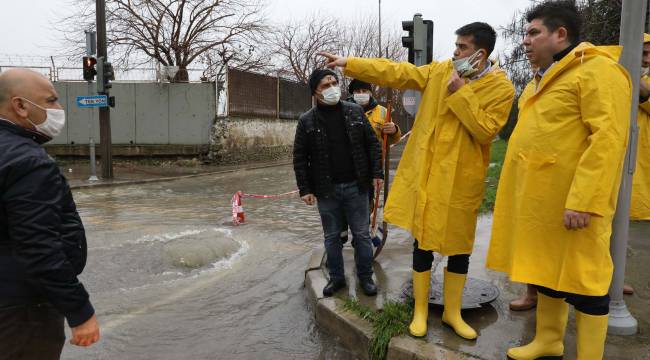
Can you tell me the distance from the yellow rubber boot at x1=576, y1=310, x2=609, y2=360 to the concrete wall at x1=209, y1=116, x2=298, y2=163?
58.4 ft

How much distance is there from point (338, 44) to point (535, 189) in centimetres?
3302

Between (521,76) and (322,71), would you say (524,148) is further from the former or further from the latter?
(521,76)

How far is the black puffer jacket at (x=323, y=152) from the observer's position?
14.0 feet

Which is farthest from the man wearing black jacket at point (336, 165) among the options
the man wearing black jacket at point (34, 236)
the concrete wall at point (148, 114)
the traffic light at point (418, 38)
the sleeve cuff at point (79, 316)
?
the concrete wall at point (148, 114)

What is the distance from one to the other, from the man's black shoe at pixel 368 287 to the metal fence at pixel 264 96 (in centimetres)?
1647

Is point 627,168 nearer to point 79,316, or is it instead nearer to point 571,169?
point 571,169

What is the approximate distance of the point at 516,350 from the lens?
3.10m

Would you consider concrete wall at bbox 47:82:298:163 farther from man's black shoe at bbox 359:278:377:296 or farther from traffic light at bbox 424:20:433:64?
man's black shoe at bbox 359:278:377:296

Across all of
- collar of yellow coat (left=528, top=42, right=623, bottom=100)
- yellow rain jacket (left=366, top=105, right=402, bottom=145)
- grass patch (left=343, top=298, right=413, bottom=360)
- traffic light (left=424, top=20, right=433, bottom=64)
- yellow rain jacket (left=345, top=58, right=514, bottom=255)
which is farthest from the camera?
traffic light (left=424, top=20, right=433, bottom=64)

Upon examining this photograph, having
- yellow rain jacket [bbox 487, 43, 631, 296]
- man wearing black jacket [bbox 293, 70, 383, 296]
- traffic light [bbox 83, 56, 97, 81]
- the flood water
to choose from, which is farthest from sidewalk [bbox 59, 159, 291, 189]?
yellow rain jacket [bbox 487, 43, 631, 296]

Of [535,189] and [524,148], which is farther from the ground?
[524,148]

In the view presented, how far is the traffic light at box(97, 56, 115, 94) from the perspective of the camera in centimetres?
1473

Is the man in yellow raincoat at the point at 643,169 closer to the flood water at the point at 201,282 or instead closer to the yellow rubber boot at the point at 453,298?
the yellow rubber boot at the point at 453,298

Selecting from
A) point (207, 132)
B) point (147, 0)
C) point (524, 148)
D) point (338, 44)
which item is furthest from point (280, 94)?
point (524, 148)
